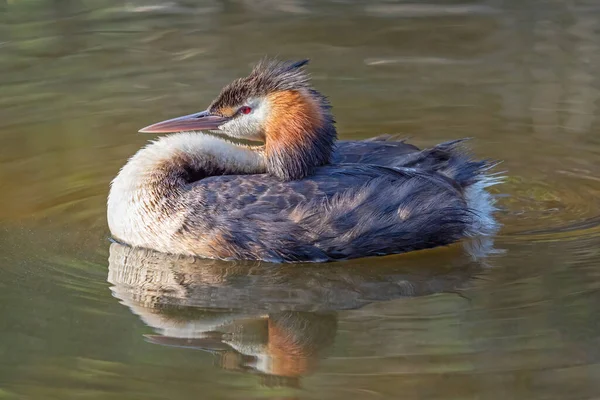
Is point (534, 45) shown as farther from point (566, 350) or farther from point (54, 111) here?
point (566, 350)

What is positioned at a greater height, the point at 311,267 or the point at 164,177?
the point at 164,177

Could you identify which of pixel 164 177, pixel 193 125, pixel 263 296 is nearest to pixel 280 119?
pixel 193 125

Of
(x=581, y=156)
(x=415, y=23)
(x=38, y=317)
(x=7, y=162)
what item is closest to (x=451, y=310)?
(x=38, y=317)

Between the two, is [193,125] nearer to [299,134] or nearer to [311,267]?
[299,134]

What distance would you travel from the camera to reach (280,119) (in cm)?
661

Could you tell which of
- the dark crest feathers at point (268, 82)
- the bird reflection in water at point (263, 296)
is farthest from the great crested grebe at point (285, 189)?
the bird reflection in water at point (263, 296)

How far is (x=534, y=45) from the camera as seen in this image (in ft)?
32.6

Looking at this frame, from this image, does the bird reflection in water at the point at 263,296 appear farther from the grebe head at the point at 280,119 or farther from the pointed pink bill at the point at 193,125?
the pointed pink bill at the point at 193,125

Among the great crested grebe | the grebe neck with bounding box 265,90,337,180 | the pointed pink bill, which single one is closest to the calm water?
the great crested grebe

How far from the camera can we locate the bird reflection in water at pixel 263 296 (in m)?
5.34

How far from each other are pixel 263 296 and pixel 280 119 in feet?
3.79

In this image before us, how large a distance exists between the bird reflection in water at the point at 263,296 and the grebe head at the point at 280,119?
61cm

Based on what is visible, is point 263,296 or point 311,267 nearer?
point 263,296

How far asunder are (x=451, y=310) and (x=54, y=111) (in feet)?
13.9
